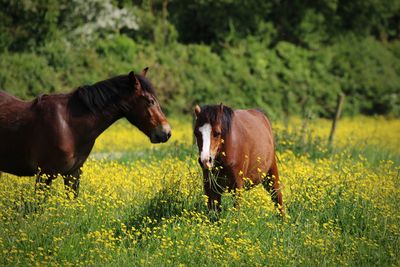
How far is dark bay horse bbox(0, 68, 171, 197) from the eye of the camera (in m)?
9.85

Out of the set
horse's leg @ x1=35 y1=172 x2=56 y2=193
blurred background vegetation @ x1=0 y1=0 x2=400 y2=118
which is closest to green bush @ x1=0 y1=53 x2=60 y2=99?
blurred background vegetation @ x1=0 y1=0 x2=400 y2=118

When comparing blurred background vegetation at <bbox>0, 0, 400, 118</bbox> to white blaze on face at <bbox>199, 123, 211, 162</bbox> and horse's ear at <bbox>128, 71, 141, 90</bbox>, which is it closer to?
horse's ear at <bbox>128, 71, 141, 90</bbox>

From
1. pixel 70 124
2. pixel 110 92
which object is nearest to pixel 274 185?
pixel 110 92

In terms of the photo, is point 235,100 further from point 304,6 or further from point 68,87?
point 304,6

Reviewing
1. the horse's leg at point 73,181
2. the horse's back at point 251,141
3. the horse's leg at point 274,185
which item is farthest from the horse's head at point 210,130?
the horse's leg at point 73,181

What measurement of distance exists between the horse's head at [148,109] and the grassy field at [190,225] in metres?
0.73

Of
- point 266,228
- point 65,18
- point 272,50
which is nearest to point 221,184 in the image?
point 266,228

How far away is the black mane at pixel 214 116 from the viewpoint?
31.3 ft

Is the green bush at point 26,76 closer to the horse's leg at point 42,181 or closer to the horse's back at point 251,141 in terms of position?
the horse's back at point 251,141

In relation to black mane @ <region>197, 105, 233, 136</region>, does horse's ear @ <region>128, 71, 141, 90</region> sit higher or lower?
higher

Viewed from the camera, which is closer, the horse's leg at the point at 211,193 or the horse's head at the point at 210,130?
the horse's head at the point at 210,130

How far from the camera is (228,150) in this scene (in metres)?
9.73

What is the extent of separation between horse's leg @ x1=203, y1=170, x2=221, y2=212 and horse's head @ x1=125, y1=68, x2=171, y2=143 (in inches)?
29.9

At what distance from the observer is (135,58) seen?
26984 millimetres
